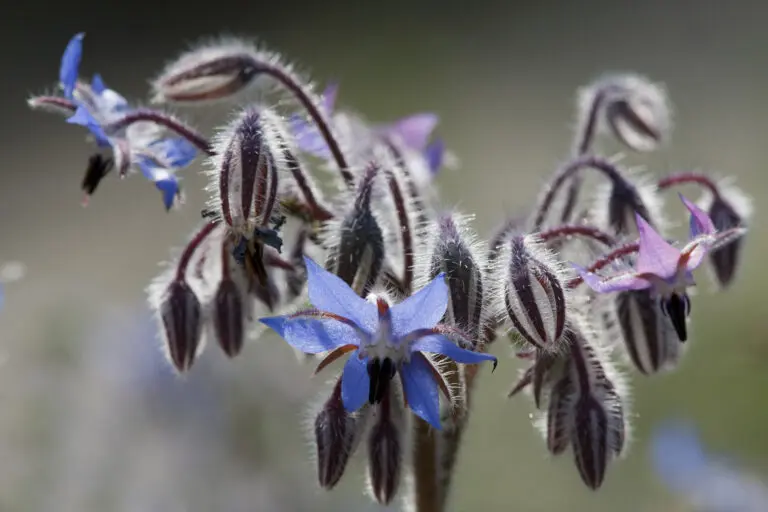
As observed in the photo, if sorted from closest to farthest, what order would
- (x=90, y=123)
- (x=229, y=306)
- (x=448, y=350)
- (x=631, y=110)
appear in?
(x=448, y=350) → (x=90, y=123) → (x=229, y=306) → (x=631, y=110)

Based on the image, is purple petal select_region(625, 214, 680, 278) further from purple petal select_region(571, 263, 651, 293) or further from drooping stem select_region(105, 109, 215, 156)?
drooping stem select_region(105, 109, 215, 156)

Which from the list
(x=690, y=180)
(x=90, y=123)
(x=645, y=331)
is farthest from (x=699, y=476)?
(x=90, y=123)

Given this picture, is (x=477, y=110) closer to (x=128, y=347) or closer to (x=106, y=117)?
(x=128, y=347)

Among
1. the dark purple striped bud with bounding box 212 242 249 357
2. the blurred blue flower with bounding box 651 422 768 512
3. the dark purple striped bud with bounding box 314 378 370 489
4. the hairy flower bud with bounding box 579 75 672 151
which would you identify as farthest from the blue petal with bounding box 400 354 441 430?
the blurred blue flower with bounding box 651 422 768 512

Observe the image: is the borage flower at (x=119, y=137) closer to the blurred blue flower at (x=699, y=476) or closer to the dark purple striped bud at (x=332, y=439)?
the dark purple striped bud at (x=332, y=439)

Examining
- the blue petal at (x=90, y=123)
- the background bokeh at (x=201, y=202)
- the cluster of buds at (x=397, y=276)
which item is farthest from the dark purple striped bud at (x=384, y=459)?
the blue petal at (x=90, y=123)

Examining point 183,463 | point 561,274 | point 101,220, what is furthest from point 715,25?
point 561,274

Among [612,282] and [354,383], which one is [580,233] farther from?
[354,383]

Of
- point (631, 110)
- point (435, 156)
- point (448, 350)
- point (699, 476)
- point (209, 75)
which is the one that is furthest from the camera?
point (699, 476)
